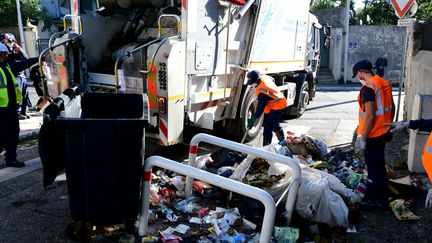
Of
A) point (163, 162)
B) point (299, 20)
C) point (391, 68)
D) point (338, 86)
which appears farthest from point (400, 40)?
point (163, 162)

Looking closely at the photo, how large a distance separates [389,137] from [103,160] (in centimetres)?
252

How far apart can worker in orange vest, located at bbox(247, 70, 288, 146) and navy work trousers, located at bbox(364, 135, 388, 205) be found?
1.56 metres

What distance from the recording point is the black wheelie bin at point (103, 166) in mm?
2639

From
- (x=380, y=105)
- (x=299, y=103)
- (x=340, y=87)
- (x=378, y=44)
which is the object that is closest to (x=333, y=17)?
(x=378, y=44)

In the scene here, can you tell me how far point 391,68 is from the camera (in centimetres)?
1633

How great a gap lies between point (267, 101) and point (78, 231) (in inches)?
119

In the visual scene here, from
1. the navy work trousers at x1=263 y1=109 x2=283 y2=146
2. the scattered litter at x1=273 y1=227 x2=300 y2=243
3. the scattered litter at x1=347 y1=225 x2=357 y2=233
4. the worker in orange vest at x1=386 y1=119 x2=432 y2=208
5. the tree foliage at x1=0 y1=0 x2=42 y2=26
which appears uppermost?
the tree foliage at x1=0 y1=0 x2=42 y2=26

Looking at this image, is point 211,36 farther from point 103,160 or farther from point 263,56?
point 103,160

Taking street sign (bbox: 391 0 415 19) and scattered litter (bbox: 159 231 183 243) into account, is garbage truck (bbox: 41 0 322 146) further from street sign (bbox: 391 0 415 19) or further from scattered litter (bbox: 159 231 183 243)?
street sign (bbox: 391 0 415 19)

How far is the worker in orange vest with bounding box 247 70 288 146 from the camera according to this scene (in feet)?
16.5

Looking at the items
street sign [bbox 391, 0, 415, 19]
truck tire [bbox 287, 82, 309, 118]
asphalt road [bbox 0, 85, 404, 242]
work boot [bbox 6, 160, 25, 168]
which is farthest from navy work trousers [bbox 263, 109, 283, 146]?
work boot [bbox 6, 160, 25, 168]

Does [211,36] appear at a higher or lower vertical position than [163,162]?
higher

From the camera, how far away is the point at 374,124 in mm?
3455

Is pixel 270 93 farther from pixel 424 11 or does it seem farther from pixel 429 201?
pixel 424 11
